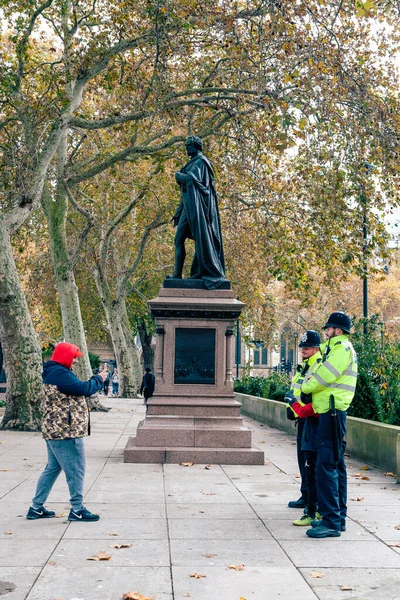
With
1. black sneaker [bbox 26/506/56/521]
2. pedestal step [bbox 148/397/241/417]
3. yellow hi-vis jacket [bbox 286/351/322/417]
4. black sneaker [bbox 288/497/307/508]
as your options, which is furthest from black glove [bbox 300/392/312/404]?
pedestal step [bbox 148/397/241/417]

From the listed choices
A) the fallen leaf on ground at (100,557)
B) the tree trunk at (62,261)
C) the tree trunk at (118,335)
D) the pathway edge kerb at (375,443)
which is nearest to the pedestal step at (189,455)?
the pathway edge kerb at (375,443)

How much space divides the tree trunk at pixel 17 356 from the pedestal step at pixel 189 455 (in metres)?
5.95

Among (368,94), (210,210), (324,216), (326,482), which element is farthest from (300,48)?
(326,482)

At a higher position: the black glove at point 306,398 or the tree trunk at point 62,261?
the tree trunk at point 62,261

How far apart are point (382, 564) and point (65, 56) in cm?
1586

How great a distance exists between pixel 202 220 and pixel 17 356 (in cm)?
637

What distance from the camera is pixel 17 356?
16156 mm

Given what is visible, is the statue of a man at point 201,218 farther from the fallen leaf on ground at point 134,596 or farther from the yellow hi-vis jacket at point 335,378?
the fallen leaf on ground at point 134,596

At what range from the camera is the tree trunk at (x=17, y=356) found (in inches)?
633

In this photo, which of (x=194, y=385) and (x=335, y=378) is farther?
(x=194, y=385)

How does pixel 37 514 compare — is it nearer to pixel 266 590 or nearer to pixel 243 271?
pixel 266 590

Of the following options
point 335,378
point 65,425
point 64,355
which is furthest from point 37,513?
point 335,378

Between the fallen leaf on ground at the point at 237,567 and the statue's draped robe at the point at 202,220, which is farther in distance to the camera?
the statue's draped robe at the point at 202,220

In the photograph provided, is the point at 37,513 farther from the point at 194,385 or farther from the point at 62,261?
the point at 62,261
